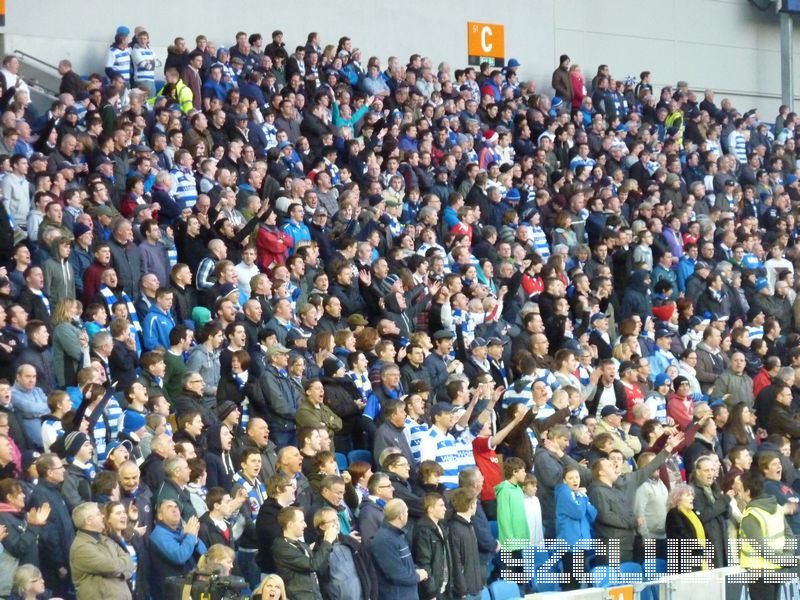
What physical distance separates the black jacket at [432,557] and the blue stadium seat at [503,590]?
14.8 inches

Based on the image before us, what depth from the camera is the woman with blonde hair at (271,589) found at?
8.99 m

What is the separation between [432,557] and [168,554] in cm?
177

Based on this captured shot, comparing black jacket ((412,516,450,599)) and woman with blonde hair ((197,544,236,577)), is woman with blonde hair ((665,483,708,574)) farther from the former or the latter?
woman with blonde hair ((197,544,236,577))

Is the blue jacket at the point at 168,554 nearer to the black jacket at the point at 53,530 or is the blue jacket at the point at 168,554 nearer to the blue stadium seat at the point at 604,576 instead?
the black jacket at the point at 53,530

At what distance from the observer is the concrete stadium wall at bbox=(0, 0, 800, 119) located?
21250 mm

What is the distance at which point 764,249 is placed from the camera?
864 inches

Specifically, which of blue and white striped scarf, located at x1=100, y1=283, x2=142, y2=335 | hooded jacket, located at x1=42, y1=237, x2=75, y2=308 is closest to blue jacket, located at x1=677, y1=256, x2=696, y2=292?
blue and white striped scarf, located at x1=100, y1=283, x2=142, y2=335

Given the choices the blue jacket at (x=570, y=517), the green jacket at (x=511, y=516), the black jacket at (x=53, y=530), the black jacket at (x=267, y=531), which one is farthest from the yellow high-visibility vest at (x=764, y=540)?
the black jacket at (x=53, y=530)

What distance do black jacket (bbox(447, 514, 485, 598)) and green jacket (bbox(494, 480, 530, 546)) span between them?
0.99 meters

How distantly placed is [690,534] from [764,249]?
36.3 ft

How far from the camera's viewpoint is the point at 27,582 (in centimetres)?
881

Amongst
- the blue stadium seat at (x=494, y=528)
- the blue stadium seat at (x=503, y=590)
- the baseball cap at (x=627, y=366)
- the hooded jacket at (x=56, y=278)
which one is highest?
the hooded jacket at (x=56, y=278)

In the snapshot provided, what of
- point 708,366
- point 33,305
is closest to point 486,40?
point 708,366

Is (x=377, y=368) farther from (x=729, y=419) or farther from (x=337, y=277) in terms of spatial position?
(x=729, y=419)
